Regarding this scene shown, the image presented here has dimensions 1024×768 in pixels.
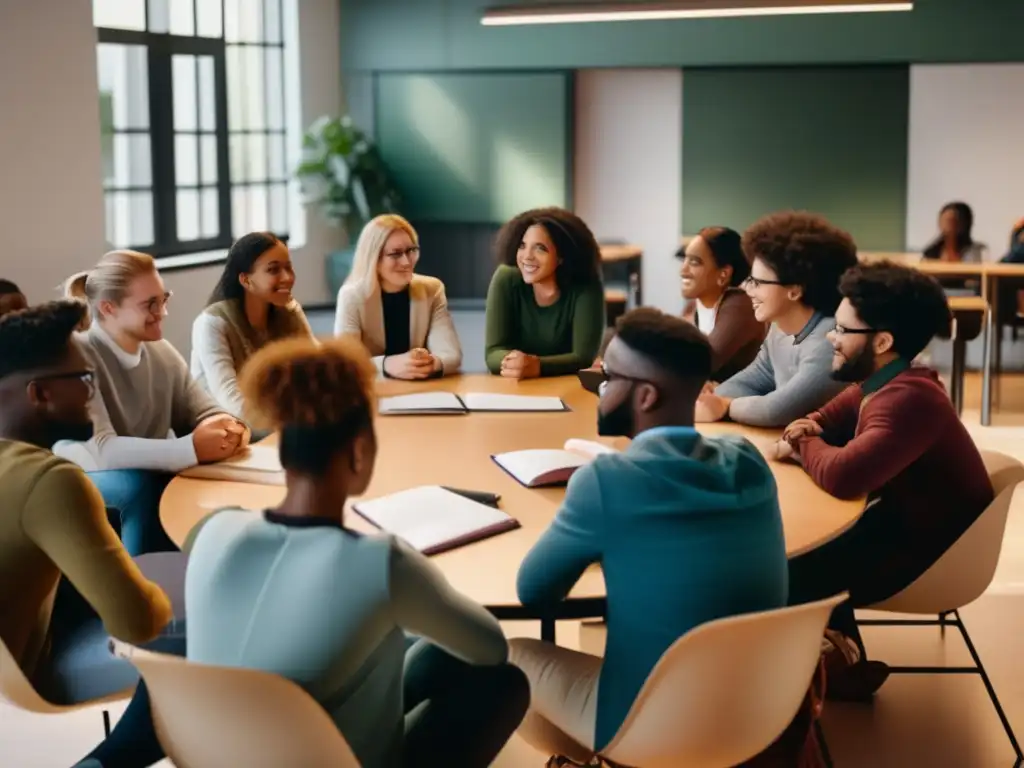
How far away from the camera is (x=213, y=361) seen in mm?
4039

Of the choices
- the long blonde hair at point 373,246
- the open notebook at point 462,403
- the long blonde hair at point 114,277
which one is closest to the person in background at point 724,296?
the open notebook at point 462,403

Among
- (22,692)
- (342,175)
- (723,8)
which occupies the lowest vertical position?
(22,692)

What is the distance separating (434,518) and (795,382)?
1312mm

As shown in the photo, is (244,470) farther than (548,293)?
No

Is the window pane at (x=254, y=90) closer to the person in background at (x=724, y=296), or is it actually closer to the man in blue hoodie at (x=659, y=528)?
the person in background at (x=724, y=296)

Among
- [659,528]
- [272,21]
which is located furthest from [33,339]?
[272,21]

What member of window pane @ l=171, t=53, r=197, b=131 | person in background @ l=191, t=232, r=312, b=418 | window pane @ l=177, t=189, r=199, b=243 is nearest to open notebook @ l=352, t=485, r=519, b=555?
person in background @ l=191, t=232, r=312, b=418

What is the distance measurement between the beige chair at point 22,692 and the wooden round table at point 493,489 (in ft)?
1.08

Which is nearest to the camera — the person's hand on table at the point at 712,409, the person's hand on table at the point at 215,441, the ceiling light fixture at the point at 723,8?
the person's hand on table at the point at 215,441

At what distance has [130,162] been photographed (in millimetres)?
8109

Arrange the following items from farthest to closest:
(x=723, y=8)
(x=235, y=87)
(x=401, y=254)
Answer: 1. (x=235, y=87)
2. (x=723, y=8)
3. (x=401, y=254)

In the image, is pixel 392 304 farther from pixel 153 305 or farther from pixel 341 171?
pixel 341 171

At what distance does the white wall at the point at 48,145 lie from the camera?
6.70m

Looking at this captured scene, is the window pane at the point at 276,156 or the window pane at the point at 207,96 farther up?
the window pane at the point at 207,96
